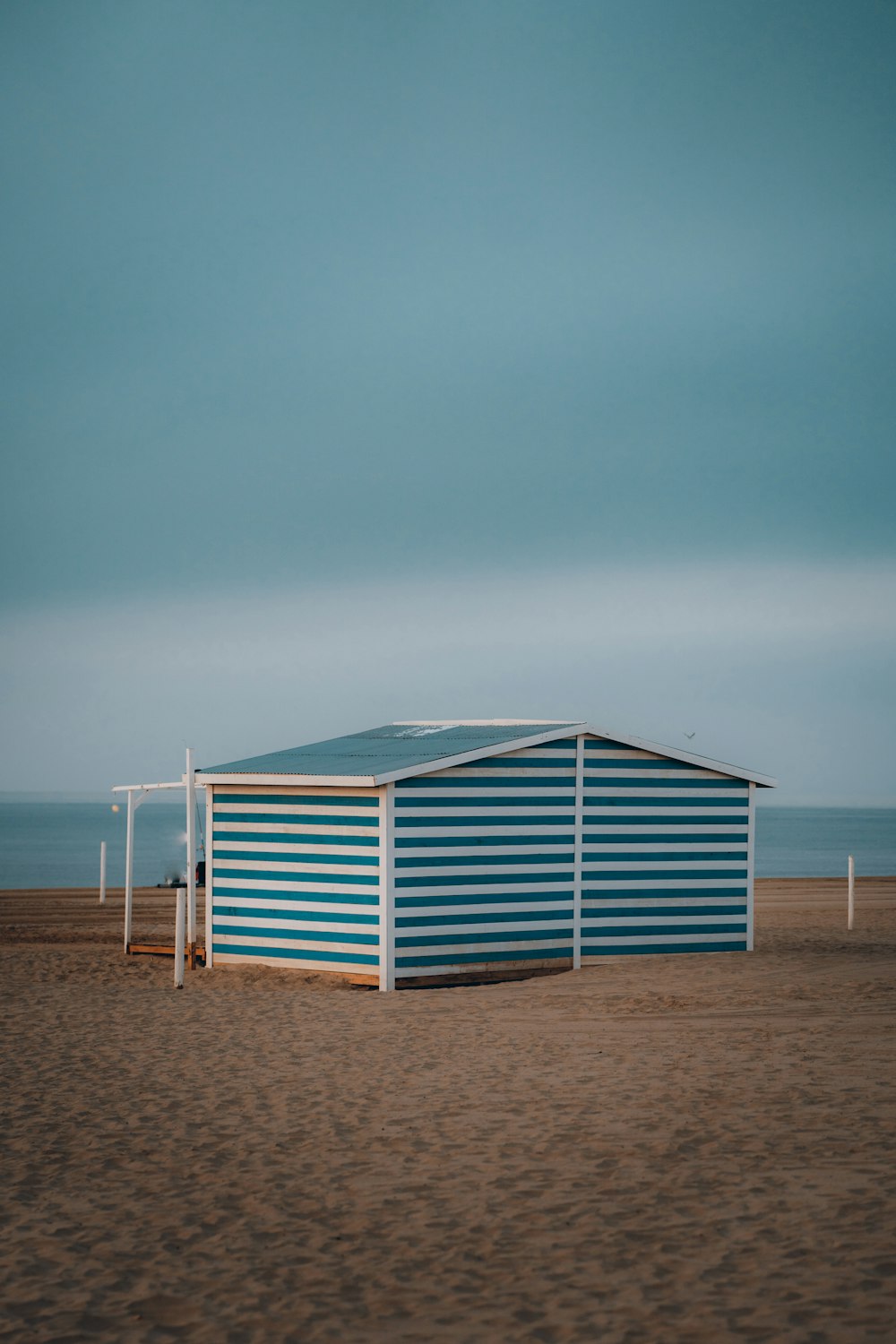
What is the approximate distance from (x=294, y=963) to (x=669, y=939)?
463 cm

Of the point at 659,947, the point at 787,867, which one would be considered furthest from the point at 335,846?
the point at 787,867

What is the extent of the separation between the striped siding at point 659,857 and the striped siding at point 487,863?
1.20 feet

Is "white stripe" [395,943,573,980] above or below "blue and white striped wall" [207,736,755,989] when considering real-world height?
below

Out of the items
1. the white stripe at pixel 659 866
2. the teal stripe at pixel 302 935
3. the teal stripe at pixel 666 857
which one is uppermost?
the teal stripe at pixel 666 857

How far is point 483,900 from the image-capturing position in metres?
16.3

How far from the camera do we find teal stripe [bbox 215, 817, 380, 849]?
15.8 metres

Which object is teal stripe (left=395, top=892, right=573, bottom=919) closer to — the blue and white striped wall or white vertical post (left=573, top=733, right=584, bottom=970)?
the blue and white striped wall

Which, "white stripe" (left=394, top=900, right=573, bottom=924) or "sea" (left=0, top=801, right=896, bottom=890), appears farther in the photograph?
"sea" (left=0, top=801, right=896, bottom=890)

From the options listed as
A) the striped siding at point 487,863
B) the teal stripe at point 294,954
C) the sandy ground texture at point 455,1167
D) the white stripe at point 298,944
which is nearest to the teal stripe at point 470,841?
the striped siding at point 487,863

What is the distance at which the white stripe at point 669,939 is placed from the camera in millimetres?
17344

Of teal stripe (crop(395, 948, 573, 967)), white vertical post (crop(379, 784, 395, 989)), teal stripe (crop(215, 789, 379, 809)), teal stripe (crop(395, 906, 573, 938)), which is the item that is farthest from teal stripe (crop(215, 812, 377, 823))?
teal stripe (crop(395, 948, 573, 967))

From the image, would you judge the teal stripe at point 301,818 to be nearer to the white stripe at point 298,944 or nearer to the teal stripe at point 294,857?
the teal stripe at point 294,857

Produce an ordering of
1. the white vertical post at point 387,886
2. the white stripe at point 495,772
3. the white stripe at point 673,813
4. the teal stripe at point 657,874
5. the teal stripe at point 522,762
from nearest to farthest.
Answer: the white vertical post at point 387,886, the white stripe at point 495,772, the teal stripe at point 522,762, the white stripe at point 673,813, the teal stripe at point 657,874

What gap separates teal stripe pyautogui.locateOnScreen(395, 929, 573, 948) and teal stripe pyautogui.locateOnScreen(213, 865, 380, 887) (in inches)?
29.7
